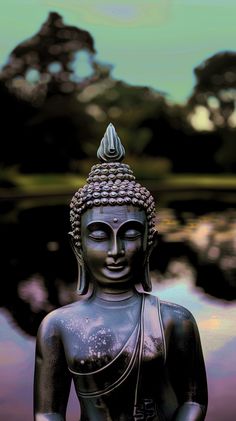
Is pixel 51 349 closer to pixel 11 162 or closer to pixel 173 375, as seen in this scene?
pixel 173 375

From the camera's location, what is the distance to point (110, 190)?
3.45 meters

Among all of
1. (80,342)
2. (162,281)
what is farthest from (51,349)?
(162,281)

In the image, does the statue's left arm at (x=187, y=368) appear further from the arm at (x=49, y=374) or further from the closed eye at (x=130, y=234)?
the arm at (x=49, y=374)

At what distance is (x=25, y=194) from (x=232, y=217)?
11405 mm

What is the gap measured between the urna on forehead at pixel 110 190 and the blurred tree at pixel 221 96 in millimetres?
23150

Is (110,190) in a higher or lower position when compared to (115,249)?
higher

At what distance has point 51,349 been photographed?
11.3 ft

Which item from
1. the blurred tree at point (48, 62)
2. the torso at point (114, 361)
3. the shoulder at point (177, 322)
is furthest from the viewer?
the blurred tree at point (48, 62)

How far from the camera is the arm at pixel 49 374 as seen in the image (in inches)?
136

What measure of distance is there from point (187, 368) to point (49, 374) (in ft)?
2.07

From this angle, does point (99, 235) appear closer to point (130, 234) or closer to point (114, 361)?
point (130, 234)

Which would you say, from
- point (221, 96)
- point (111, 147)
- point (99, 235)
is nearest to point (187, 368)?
point (99, 235)

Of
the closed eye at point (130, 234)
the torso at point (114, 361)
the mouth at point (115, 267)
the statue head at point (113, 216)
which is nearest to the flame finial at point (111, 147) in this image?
the statue head at point (113, 216)

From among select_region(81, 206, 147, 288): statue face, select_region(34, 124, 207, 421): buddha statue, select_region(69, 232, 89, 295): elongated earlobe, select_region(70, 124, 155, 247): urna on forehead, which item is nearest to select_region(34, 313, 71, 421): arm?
select_region(34, 124, 207, 421): buddha statue
